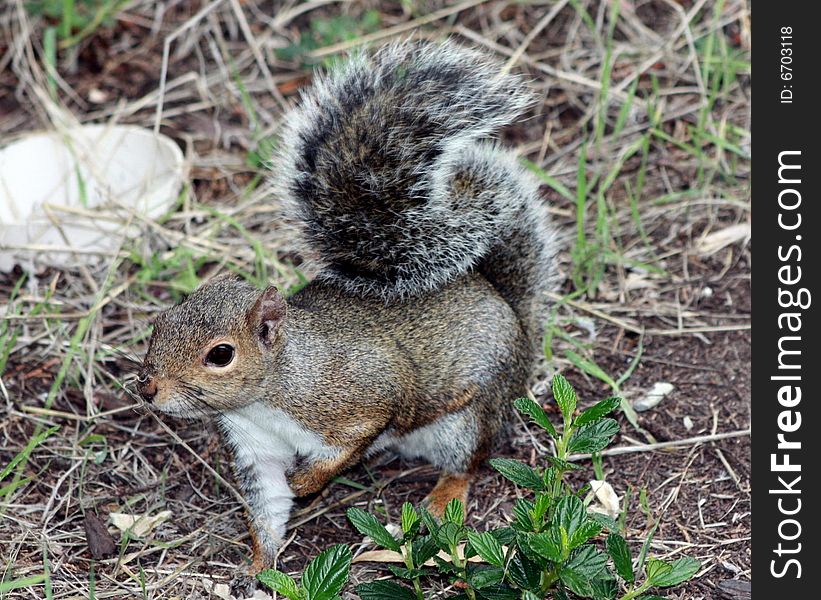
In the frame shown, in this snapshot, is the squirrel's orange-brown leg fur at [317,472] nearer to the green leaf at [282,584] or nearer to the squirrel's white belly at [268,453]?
the squirrel's white belly at [268,453]

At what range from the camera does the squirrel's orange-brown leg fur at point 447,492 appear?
2.62 metres

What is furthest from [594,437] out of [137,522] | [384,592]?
[137,522]

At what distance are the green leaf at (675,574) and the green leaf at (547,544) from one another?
20 centimetres

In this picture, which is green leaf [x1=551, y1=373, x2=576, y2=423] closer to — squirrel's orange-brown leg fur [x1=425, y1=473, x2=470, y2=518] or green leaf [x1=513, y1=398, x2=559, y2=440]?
green leaf [x1=513, y1=398, x2=559, y2=440]

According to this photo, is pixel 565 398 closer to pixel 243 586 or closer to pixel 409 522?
pixel 409 522

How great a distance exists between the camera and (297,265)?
3.36 m

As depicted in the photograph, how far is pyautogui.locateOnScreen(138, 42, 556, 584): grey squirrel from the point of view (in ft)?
7.92

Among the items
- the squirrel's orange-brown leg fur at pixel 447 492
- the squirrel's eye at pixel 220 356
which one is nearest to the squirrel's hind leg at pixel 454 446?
the squirrel's orange-brown leg fur at pixel 447 492

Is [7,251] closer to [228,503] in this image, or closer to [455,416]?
[228,503]

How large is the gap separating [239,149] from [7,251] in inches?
35.7

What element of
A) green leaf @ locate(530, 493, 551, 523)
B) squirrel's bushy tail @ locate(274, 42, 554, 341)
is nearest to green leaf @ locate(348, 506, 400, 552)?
green leaf @ locate(530, 493, 551, 523)

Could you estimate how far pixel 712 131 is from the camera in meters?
3.65

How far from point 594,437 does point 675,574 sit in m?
0.28
